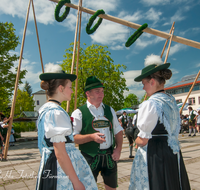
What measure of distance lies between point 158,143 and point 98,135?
0.71m

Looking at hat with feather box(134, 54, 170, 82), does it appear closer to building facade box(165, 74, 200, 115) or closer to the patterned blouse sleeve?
the patterned blouse sleeve

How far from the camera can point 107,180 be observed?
7.86 feet

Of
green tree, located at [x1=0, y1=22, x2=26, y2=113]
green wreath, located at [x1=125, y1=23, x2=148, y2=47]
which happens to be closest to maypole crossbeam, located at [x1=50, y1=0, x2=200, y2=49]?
green wreath, located at [x1=125, y1=23, x2=148, y2=47]

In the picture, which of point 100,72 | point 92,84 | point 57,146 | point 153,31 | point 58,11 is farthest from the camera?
point 100,72

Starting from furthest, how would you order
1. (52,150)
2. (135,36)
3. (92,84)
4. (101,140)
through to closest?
(135,36) → (92,84) → (101,140) → (52,150)

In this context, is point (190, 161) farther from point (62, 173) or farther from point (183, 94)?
point (183, 94)

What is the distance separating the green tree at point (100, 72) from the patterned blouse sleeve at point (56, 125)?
15.7 m

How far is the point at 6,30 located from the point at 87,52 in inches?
302

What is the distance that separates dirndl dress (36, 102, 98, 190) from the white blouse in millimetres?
731

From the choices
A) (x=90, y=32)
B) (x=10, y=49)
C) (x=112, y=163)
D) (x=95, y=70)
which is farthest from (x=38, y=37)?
(x=95, y=70)

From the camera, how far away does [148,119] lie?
6.21ft

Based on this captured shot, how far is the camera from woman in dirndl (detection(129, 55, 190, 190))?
6.22 feet

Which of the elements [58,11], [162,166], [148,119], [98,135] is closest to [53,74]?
[98,135]

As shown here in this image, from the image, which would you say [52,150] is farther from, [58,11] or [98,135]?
[58,11]
